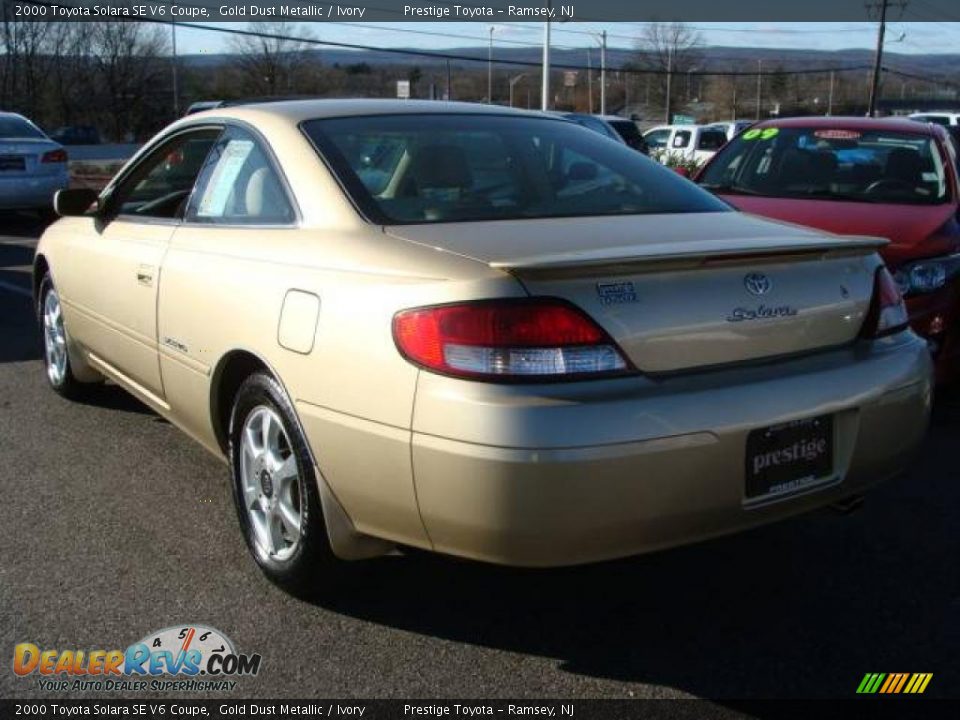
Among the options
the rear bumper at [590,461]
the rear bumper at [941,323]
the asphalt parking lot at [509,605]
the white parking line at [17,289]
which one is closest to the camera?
the rear bumper at [590,461]

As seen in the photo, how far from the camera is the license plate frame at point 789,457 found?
261 cm

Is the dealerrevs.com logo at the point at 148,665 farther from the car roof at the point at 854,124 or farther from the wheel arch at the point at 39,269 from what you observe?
the car roof at the point at 854,124

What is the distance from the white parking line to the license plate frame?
732 cm

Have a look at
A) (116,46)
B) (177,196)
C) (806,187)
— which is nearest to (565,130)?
(177,196)

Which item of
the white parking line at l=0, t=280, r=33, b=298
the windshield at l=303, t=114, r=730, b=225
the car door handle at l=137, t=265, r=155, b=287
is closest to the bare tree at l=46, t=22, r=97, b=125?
the white parking line at l=0, t=280, r=33, b=298

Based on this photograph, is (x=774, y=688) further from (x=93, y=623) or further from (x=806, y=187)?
(x=806, y=187)

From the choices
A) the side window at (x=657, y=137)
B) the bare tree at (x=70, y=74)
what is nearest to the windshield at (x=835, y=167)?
the side window at (x=657, y=137)

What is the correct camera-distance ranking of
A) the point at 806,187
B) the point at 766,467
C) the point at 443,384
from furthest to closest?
the point at 806,187
the point at 766,467
the point at 443,384

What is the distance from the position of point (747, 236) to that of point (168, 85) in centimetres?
7286

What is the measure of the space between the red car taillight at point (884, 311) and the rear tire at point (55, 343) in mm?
3770

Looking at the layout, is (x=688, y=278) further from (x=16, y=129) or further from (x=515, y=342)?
(x=16, y=129)

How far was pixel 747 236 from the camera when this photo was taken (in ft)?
9.71

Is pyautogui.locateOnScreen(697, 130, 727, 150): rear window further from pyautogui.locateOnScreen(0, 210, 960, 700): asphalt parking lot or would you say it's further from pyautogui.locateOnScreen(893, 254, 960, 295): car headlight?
pyautogui.locateOnScreen(0, 210, 960, 700): asphalt parking lot

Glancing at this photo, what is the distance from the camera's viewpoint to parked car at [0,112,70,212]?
1289cm
